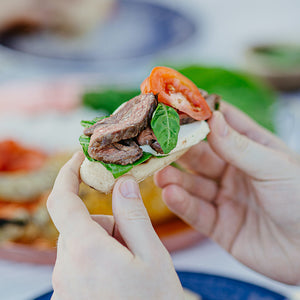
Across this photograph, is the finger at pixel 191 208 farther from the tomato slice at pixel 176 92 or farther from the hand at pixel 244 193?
the tomato slice at pixel 176 92

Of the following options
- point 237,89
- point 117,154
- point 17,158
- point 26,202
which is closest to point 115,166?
point 117,154

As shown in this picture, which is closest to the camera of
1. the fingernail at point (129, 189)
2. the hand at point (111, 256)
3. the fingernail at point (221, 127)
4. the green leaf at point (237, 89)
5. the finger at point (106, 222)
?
the hand at point (111, 256)

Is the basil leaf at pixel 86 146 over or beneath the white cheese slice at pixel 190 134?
beneath

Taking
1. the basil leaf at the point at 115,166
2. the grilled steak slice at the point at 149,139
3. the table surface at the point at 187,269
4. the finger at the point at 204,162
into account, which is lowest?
the table surface at the point at 187,269

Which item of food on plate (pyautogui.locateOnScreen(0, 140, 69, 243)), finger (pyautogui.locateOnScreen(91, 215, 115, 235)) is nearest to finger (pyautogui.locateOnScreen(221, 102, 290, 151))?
finger (pyautogui.locateOnScreen(91, 215, 115, 235))

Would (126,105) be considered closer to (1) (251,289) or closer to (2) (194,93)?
(2) (194,93)

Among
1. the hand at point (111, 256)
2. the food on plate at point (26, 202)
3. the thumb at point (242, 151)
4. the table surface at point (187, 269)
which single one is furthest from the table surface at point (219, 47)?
the hand at point (111, 256)

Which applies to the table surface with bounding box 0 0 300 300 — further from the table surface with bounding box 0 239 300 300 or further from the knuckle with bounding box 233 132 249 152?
the knuckle with bounding box 233 132 249 152
